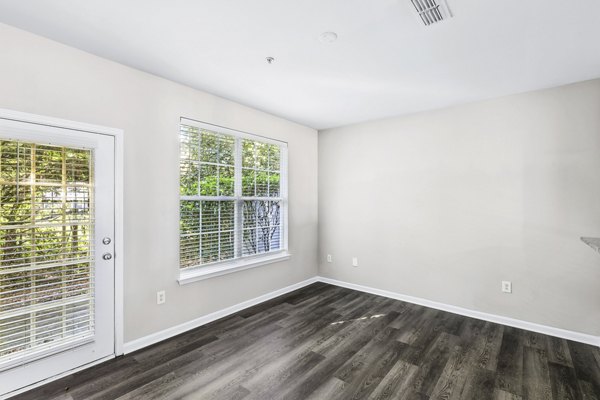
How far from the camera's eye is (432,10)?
1816 millimetres

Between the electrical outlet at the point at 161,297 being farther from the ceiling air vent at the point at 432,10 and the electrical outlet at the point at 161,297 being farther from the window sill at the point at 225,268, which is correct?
the ceiling air vent at the point at 432,10

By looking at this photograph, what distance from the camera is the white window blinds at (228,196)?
123 inches

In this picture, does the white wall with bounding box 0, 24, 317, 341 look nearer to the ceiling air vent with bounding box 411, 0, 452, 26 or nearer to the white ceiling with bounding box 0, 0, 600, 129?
the white ceiling with bounding box 0, 0, 600, 129

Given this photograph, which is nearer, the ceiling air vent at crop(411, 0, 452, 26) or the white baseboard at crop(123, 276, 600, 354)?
the ceiling air vent at crop(411, 0, 452, 26)

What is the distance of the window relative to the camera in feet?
10.3

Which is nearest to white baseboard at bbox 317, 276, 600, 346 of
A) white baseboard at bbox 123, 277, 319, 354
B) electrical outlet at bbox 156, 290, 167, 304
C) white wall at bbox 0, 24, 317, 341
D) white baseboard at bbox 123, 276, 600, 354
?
white baseboard at bbox 123, 276, 600, 354

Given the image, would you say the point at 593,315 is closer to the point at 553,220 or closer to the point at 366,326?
the point at 553,220

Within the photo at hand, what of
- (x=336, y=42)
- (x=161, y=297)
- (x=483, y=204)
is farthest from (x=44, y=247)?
(x=483, y=204)

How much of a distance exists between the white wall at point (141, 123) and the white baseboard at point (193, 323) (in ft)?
0.16

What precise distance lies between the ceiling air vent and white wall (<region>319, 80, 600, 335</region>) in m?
1.90

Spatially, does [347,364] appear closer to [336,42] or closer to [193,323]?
[193,323]

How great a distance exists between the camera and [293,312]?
3514 millimetres

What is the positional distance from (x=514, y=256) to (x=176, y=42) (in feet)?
12.6

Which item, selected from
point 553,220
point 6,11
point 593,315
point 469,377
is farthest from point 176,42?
point 593,315
